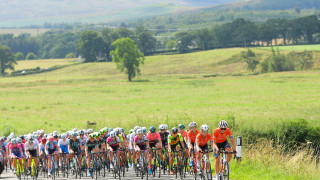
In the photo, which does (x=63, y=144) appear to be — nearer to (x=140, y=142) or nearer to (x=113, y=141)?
(x=113, y=141)

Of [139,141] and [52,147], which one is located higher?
[139,141]

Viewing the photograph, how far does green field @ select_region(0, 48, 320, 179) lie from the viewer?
47.2m

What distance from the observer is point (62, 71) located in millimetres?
158000

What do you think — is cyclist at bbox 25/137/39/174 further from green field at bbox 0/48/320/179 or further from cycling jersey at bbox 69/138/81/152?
green field at bbox 0/48/320/179

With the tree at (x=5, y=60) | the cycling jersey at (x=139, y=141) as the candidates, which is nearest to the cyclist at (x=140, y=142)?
the cycling jersey at (x=139, y=141)

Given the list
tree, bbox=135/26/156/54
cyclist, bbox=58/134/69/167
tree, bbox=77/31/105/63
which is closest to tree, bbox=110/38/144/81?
tree, bbox=77/31/105/63

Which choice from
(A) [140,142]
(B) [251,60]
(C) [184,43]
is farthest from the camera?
(C) [184,43]

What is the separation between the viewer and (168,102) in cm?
7575

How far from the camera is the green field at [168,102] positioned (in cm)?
4724

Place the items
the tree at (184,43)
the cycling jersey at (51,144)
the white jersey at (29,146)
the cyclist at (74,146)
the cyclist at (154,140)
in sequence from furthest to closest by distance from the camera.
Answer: the tree at (184,43) → the cycling jersey at (51,144) → the cyclist at (74,146) → the white jersey at (29,146) → the cyclist at (154,140)

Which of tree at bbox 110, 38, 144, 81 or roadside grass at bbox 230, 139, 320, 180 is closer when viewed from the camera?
roadside grass at bbox 230, 139, 320, 180

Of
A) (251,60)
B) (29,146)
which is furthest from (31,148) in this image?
(251,60)

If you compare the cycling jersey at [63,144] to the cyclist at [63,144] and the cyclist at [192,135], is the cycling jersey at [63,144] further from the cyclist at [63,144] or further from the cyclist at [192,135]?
the cyclist at [192,135]

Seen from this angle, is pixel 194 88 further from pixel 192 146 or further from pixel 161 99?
pixel 192 146
